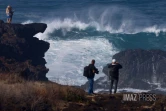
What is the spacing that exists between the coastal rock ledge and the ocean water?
353 cm

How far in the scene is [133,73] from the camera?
3288 centimetres

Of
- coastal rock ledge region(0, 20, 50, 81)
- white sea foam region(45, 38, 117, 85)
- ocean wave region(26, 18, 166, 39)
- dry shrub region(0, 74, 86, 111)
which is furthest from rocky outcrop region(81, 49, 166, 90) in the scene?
dry shrub region(0, 74, 86, 111)

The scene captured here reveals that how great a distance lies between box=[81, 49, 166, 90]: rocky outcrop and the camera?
3112cm

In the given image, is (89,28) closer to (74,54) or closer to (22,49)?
(74,54)

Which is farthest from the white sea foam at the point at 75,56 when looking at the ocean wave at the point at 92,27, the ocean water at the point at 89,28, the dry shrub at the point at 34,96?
the dry shrub at the point at 34,96

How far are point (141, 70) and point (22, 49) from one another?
8.83 meters

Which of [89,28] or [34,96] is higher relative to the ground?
[89,28]

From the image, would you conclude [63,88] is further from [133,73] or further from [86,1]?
[86,1]

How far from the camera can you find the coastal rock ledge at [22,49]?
85.8ft

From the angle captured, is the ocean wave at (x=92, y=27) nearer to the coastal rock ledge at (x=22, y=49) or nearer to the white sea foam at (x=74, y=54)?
the white sea foam at (x=74, y=54)

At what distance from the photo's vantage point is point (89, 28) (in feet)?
169

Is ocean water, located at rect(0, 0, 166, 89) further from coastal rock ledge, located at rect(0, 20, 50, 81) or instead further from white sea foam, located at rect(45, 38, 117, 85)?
coastal rock ledge, located at rect(0, 20, 50, 81)

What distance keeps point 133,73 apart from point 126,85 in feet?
6.99

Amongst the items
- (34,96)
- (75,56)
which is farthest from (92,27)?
(34,96)
